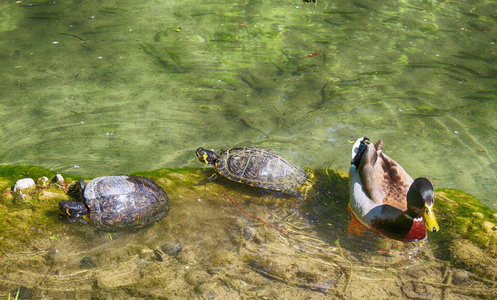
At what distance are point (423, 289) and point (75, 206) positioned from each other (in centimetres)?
388

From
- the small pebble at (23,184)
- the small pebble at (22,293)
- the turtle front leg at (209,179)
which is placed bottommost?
the turtle front leg at (209,179)

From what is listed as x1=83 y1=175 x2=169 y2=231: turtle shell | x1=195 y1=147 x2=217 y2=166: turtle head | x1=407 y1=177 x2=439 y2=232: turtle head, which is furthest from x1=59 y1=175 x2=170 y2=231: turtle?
x1=407 y1=177 x2=439 y2=232: turtle head

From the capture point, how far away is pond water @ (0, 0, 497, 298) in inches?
178

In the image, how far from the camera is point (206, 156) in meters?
5.99

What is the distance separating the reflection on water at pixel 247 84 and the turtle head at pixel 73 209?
3.34 ft

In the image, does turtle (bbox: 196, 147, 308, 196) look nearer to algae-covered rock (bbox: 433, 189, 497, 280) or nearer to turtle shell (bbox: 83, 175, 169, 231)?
turtle shell (bbox: 83, 175, 169, 231)

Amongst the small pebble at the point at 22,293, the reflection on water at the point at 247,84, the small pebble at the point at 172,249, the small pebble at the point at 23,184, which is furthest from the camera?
the reflection on water at the point at 247,84

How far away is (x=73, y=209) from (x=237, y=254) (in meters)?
1.91

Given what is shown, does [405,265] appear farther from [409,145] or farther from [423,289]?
[409,145]

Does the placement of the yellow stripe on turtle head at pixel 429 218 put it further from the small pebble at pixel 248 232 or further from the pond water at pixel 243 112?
the small pebble at pixel 248 232

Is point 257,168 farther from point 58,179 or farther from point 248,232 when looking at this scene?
point 58,179

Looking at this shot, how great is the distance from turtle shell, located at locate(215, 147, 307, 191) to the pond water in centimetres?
27

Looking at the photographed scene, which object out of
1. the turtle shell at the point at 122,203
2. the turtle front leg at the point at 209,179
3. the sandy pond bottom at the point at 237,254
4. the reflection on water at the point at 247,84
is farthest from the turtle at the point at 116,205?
the reflection on water at the point at 247,84

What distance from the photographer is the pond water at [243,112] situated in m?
4.52
